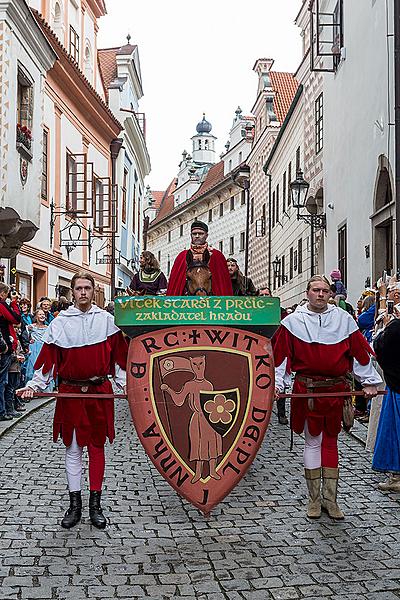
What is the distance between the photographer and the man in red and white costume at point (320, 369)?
6336 mm

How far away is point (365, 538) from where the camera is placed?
19.3 feet

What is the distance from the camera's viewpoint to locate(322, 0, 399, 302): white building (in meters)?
14.4

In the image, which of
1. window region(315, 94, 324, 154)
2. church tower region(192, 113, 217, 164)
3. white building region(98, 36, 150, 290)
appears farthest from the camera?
church tower region(192, 113, 217, 164)

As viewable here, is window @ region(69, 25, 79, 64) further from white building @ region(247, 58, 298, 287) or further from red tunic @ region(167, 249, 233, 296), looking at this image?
red tunic @ region(167, 249, 233, 296)

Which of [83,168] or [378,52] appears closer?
[378,52]

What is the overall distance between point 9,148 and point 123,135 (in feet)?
61.7

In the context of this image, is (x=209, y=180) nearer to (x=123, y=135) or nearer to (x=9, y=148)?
(x=123, y=135)

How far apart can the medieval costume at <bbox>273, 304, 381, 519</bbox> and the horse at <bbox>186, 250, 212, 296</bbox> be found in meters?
1.99

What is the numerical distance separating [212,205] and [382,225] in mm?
44871

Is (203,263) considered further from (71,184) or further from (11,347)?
(71,184)

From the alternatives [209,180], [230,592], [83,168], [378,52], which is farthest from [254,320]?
[209,180]

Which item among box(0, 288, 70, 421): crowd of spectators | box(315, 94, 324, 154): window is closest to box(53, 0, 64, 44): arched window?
box(315, 94, 324, 154): window

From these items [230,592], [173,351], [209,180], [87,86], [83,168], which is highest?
[209,180]

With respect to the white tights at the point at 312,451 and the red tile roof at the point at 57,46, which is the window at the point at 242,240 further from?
the white tights at the point at 312,451
